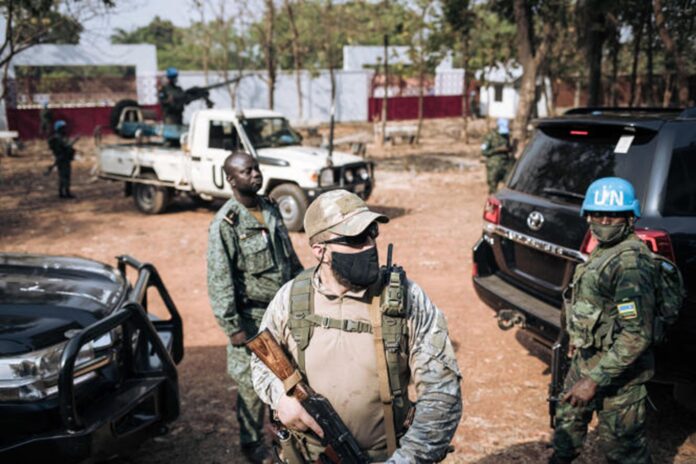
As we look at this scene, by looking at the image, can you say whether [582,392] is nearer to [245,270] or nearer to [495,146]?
[245,270]

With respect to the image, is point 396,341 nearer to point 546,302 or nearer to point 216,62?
point 546,302

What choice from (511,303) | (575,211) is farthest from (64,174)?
(575,211)

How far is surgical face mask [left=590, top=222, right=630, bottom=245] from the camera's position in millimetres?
2969

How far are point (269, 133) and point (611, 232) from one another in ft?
26.3

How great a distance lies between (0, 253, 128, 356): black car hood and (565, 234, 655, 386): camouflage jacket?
7.77 ft

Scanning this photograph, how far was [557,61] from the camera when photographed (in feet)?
78.2

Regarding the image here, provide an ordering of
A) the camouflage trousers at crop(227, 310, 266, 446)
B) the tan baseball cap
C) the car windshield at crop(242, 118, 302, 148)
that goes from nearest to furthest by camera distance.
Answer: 1. the tan baseball cap
2. the camouflage trousers at crop(227, 310, 266, 446)
3. the car windshield at crop(242, 118, 302, 148)

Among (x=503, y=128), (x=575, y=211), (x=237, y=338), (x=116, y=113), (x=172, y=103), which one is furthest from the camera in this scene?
(x=116, y=113)

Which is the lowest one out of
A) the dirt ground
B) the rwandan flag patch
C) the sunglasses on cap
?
the dirt ground

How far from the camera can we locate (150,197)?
446 inches

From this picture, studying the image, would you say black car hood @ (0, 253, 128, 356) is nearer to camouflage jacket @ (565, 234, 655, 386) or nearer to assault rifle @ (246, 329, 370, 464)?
assault rifle @ (246, 329, 370, 464)

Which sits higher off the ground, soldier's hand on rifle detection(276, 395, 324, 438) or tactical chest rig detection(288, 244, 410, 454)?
tactical chest rig detection(288, 244, 410, 454)

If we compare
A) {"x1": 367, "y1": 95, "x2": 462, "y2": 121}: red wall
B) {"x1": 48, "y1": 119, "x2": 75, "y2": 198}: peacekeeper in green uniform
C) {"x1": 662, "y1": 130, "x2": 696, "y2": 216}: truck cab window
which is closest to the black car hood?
{"x1": 662, "y1": 130, "x2": 696, "y2": 216}: truck cab window

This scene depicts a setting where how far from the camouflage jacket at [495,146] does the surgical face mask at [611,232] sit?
8.81 meters
